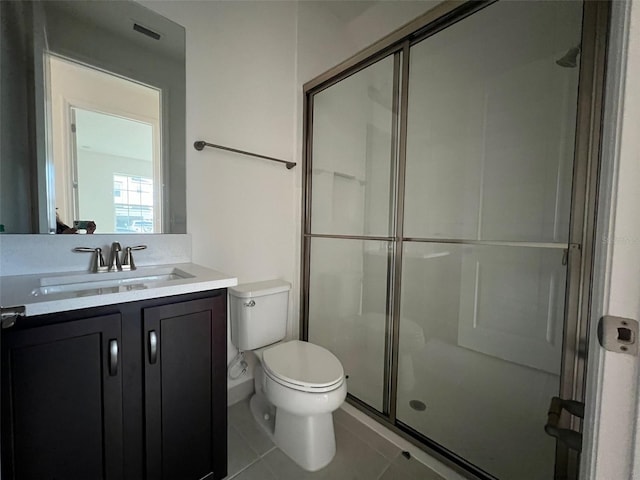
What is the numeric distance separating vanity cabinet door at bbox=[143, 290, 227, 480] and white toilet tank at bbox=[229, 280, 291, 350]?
411mm

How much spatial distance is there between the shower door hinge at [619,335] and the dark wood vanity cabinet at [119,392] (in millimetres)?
1103

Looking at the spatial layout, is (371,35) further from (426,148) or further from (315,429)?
(315,429)

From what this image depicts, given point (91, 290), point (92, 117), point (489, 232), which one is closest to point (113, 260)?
point (91, 290)

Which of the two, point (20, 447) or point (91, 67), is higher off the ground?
point (91, 67)

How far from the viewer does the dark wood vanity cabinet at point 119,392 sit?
77cm

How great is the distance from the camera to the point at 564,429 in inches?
26.3

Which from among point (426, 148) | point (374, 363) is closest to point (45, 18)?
point (426, 148)

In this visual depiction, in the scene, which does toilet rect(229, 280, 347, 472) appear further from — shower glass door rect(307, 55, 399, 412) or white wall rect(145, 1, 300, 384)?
shower glass door rect(307, 55, 399, 412)

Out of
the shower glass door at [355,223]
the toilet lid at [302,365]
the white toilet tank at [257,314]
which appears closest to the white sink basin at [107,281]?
the white toilet tank at [257,314]

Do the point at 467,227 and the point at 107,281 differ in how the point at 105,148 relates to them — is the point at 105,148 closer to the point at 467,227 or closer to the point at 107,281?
the point at 107,281

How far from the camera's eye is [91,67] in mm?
1233

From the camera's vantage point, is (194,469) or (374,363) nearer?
(194,469)

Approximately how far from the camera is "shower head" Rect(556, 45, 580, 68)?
3.36 feet

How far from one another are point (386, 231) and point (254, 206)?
2.80 ft
